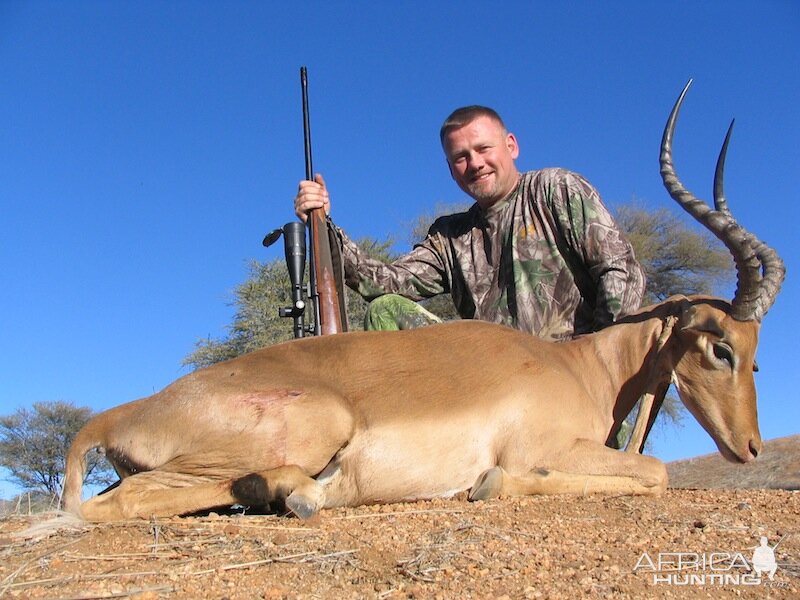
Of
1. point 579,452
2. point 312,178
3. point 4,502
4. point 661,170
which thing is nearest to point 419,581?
point 579,452

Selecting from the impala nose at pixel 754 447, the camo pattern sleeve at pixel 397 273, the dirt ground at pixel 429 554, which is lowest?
the dirt ground at pixel 429 554

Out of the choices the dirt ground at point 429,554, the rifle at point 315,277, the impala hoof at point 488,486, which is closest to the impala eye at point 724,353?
the dirt ground at point 429,554

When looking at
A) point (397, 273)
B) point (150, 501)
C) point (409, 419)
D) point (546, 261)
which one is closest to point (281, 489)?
point (150, 501)

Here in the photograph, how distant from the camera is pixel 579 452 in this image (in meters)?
4.23

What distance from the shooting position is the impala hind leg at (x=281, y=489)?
11.5ft

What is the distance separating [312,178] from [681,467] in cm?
840

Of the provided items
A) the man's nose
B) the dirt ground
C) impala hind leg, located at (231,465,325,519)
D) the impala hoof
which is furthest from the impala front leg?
the man's nose

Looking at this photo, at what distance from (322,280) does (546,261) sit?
1.67 metres

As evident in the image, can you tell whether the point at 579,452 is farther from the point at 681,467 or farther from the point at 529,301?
the point at 681,467

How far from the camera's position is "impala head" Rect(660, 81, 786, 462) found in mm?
4586

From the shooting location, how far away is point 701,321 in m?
4.61

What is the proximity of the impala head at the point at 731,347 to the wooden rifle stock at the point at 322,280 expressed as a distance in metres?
2.51

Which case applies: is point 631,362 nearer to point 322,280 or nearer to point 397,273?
point 322,280

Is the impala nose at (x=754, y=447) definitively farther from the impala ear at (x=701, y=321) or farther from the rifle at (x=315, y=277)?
the rifle at (x=315, y=277)
